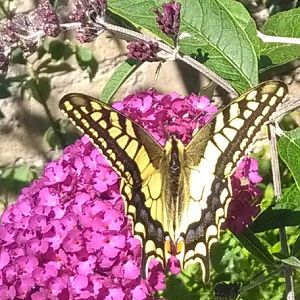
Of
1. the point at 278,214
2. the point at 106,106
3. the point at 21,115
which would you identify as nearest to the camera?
the point at 106,106

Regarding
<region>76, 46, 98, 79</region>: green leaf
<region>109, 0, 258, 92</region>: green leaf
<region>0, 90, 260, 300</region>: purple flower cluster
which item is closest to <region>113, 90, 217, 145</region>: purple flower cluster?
<region>0, 90, 260, 300</region>: purple flower cluster

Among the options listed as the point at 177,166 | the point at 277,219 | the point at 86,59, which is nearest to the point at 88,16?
the point at 177,166

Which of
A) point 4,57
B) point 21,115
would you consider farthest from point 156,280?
point 21,115

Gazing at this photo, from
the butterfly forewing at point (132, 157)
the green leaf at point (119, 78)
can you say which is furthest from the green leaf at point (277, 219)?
the green leaf at point (119, 78)

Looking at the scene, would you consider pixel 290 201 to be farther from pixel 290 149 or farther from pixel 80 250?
pixel 80 250

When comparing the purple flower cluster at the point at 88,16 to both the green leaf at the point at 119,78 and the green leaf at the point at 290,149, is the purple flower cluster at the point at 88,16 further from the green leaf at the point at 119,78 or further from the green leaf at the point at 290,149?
the green leaf at the point at 290,149

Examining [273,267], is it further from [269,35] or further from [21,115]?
[21,115]
